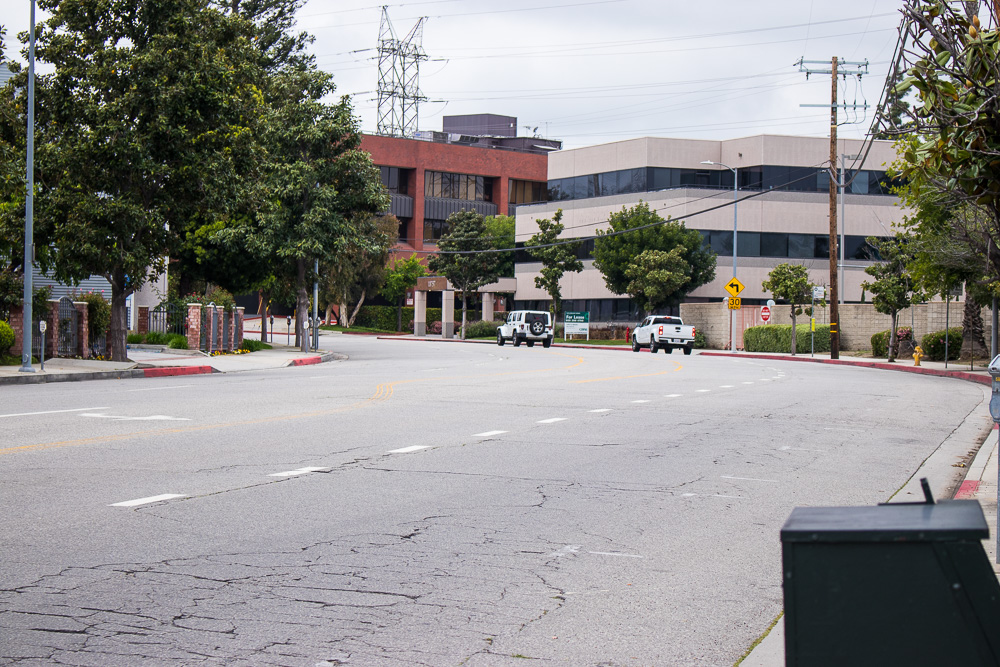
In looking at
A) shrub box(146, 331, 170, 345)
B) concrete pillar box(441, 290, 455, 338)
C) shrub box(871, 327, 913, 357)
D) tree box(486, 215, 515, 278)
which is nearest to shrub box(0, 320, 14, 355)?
shrub box(146, 331, 170, 345)

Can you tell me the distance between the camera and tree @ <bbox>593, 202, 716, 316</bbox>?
6481 centimetres

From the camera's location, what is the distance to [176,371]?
28.3 m

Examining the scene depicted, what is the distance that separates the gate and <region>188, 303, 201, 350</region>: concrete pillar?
7133 mm

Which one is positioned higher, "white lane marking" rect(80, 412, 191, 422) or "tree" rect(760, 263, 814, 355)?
"tree" rect(760, 263, 814, 355)

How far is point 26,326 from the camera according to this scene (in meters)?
24.2

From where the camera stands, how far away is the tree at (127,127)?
27141mm

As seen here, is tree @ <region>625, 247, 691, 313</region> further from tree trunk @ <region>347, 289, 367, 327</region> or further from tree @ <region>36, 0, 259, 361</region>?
tree @ <region>36, 0, 259, 361</region>

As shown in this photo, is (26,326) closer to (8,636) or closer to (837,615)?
(8,636)

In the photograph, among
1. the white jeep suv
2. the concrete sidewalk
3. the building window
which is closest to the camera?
the concrete sidewalk

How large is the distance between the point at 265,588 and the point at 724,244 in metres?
65.8

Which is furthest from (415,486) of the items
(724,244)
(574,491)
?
(724,244)

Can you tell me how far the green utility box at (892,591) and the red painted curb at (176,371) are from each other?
26.4m

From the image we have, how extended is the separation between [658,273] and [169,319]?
3065 centimetres

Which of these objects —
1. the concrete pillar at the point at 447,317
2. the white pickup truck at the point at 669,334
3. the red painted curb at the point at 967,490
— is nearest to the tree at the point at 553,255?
the concrete pillar at the point at 447,317
